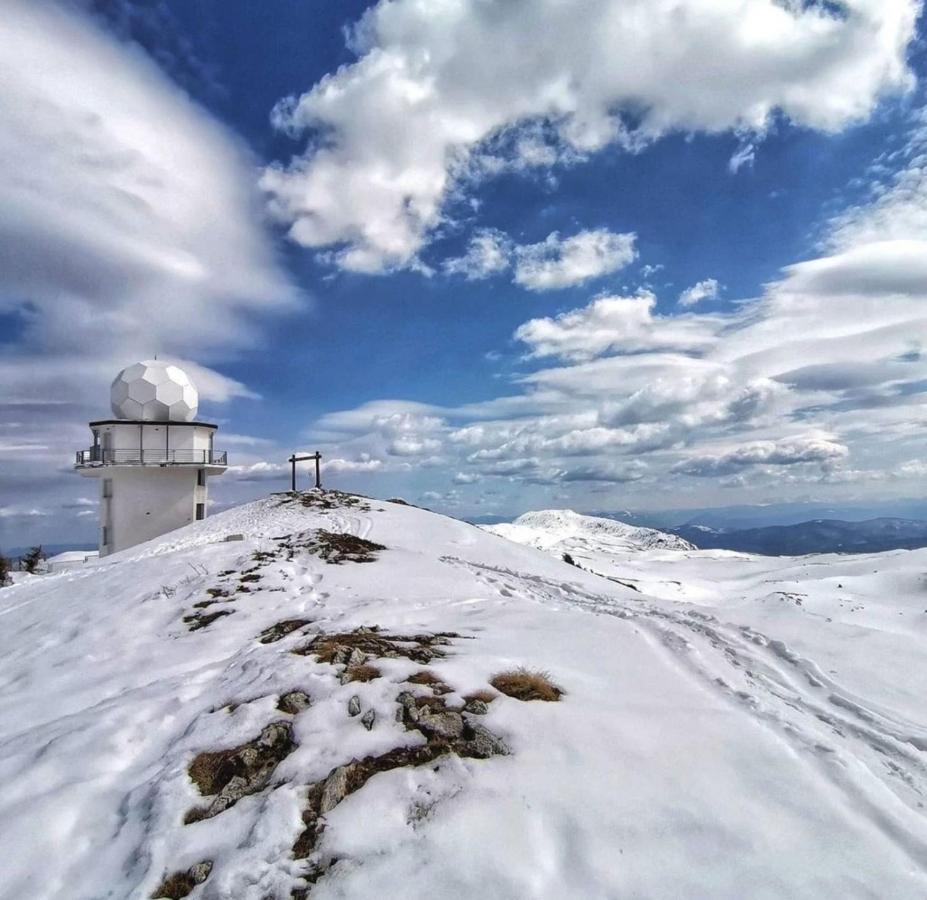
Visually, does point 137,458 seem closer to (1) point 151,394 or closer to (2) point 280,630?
(1) point 151,394

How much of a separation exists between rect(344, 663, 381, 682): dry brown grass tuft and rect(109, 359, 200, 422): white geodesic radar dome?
40977 millimetres

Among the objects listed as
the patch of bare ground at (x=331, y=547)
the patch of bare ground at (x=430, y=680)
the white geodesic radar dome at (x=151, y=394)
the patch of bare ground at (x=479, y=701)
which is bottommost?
the patch of bare ground at (x=479, y=701)

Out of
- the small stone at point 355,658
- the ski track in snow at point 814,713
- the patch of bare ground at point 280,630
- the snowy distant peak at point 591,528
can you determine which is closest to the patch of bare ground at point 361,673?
the small stone at point 355,658

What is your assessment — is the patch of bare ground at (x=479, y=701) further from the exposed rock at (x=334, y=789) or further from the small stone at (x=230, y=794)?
the small stone at (x=230, y=794)

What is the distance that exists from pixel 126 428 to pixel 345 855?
145ft

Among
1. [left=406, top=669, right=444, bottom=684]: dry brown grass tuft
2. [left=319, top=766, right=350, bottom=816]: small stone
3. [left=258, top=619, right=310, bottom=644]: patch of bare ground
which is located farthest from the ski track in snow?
[left=258, top=619, right=310, bottom=644]: patch of bare ground

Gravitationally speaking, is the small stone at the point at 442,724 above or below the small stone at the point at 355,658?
below

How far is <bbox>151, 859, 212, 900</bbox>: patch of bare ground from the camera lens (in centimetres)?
463

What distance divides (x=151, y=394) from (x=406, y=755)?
145 ft

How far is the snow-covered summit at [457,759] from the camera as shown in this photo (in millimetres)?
4629

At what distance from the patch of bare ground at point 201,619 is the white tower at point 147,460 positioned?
31.8 meters

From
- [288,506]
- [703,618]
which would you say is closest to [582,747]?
[703,618]

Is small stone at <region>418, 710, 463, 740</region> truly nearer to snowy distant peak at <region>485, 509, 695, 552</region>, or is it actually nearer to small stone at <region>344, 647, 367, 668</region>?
small stone at <region>344, 647, 367, 668</region>

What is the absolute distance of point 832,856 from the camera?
464cm
